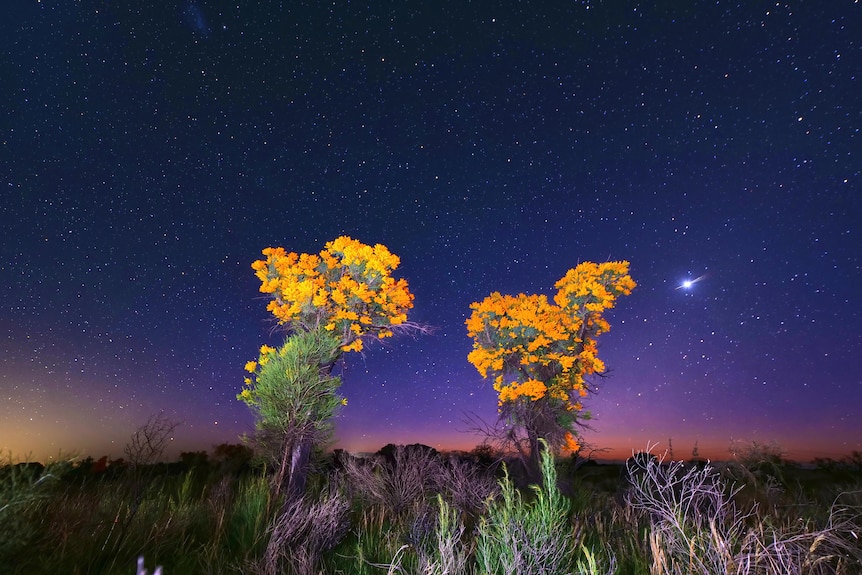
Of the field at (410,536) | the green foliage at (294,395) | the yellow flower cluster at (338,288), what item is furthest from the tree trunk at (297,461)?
the yellow flower cluster at (338,288)

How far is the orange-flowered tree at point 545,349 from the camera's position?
1448 cm

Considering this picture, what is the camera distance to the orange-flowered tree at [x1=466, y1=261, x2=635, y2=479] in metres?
14.5

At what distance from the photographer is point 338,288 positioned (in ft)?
43.8

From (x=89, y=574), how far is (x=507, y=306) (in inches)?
517

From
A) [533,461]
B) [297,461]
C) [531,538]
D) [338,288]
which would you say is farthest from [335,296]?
[531,538]

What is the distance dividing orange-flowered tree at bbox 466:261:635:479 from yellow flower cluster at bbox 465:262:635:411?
0.03 m

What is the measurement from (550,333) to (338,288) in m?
7.05

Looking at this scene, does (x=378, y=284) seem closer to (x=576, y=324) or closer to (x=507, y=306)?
(x=507, y=306)

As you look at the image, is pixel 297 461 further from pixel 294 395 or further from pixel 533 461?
pixel 533 461

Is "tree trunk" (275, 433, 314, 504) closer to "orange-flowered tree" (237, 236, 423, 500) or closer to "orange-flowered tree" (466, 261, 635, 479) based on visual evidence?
"orange-flowered tree" (237, 236, 423, 500)

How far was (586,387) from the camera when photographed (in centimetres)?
1478

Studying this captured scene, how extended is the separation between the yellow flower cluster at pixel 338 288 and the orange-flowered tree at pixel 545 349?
360cm

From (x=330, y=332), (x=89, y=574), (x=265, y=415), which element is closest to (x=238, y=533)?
(x=89, y=574)

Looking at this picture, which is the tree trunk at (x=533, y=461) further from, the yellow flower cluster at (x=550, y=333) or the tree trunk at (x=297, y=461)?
the tree trunk at (x=297, y=461)
